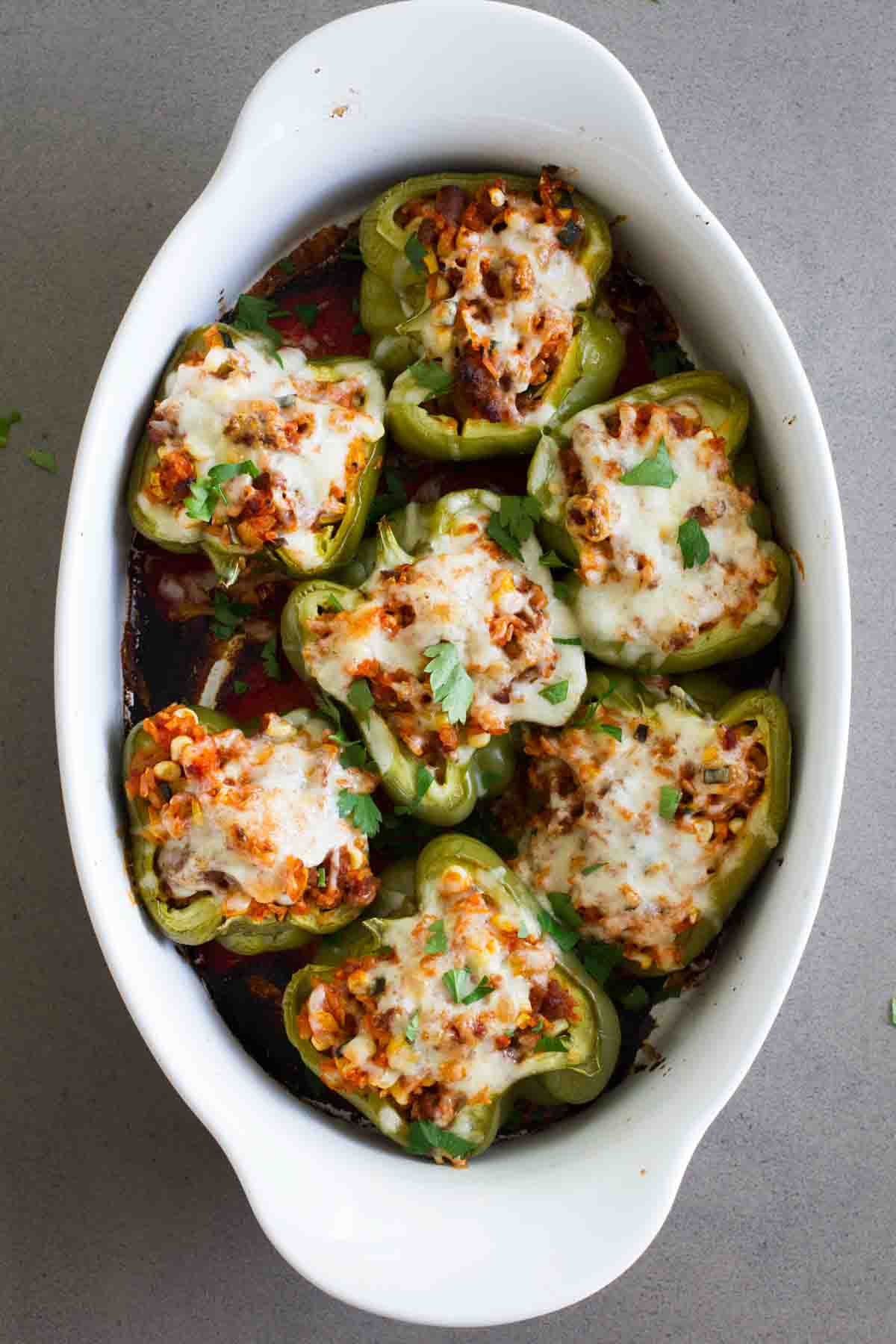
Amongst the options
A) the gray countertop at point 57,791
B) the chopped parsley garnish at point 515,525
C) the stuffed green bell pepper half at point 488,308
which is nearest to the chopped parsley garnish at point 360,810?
the chopped parsley garnish at point 515,525

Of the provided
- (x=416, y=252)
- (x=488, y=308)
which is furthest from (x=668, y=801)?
(x=416, y=252)

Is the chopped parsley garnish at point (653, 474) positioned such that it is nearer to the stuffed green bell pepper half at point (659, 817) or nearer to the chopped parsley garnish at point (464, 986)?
the stuffed green bell pepper half at point (659, 817)

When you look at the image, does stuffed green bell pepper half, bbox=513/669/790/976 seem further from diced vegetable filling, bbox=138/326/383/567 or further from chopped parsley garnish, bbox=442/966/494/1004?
diced vegetable filling, bbox=138/326/383/567

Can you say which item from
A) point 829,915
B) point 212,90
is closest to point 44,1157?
point 829,915

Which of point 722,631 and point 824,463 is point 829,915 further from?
point 824,463

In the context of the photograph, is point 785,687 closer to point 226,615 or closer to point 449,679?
point 449,679
